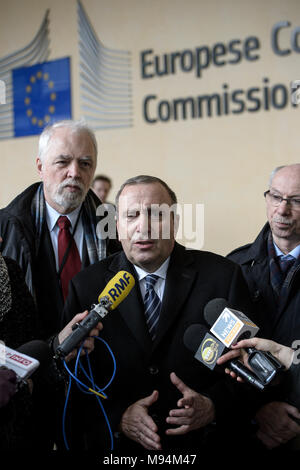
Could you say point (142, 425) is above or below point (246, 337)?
below

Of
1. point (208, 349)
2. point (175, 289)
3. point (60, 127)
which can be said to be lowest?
point (208, 349)

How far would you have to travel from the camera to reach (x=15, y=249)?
2.13 metres

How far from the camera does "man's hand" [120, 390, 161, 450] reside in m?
1.61

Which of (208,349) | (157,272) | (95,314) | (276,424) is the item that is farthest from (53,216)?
(276,424)

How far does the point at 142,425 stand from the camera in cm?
164

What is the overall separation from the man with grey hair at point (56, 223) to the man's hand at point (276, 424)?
0.92 m

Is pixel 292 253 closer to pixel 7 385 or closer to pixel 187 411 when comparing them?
pixel 187 411

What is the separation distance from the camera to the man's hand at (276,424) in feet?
5.58

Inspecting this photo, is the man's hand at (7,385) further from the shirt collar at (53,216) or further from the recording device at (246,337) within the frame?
the shirt collar at (53,216)

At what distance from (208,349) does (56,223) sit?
1156mm

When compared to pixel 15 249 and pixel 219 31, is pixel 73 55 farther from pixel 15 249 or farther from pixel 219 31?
pixel 15 249

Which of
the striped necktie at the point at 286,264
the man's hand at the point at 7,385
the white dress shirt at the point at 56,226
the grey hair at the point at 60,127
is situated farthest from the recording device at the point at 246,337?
the grey hair at the point at 60,127
